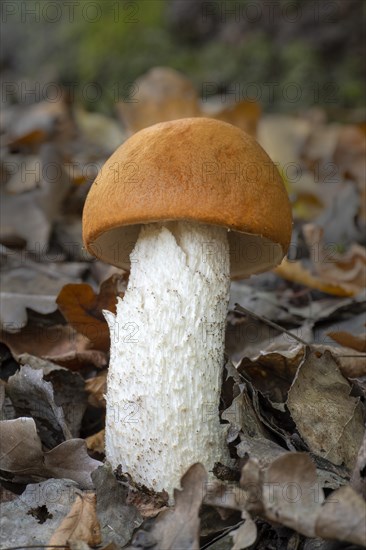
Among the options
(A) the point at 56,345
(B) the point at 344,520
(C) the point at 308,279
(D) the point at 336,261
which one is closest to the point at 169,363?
(B) the point at 344,520

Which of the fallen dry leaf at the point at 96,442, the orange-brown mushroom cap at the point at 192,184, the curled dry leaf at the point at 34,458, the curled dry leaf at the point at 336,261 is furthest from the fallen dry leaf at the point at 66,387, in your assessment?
the curled dry leaf at the point at 336,261

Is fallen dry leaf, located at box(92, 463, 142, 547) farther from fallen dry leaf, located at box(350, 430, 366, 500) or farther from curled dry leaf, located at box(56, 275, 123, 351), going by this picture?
curled dry leaf, located at box(56, 275, 123, 351)

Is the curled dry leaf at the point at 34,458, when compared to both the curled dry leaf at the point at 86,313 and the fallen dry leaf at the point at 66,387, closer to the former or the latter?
the fallen dry leaf at the point at 66,387

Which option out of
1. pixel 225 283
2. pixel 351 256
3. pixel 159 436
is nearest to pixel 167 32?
pixel 351 256

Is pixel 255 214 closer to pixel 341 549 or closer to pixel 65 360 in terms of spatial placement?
pixel 341 549

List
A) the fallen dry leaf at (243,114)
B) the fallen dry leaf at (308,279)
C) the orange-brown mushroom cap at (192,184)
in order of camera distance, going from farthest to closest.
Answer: the fallen dry leaf at (243,114) → the fallen dry leaf at (308,279) → the orange-brown mushroom cap at (192,184)

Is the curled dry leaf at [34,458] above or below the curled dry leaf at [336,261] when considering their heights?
below

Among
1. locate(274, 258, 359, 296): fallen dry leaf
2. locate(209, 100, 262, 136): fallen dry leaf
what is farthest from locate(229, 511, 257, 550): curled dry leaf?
locate(209, 100, 262, 136): fallen dry leaf
